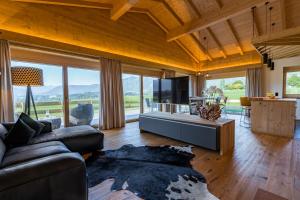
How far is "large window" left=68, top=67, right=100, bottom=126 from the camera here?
4.78 metres

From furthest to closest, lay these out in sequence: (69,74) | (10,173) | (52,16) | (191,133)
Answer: (69,74), (52,16), (191,133), (10,173)

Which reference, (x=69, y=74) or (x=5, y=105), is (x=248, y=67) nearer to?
(x=69, y=74)

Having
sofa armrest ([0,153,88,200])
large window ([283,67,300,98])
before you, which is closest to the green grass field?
sofa armrest ([0,153,88,200])

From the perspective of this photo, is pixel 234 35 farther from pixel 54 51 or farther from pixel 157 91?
pixel 54 51

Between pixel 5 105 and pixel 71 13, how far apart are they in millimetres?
2748

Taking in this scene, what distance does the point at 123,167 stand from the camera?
8.18 feet

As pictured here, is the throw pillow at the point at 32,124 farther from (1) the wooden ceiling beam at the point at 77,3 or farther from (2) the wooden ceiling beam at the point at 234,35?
(2) the wooden ceiling beam at the point at 234,35

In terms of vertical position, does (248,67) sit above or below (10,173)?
above

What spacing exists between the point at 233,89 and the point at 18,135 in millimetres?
8577

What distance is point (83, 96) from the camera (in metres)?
5.04

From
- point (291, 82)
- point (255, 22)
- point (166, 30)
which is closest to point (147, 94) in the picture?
point (166, 30)

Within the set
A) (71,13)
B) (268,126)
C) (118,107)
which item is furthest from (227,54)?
(71,13)

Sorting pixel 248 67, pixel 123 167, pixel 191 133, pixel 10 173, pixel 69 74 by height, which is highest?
pixel 248 67

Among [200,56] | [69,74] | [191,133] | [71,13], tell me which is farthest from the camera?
[200,56]
